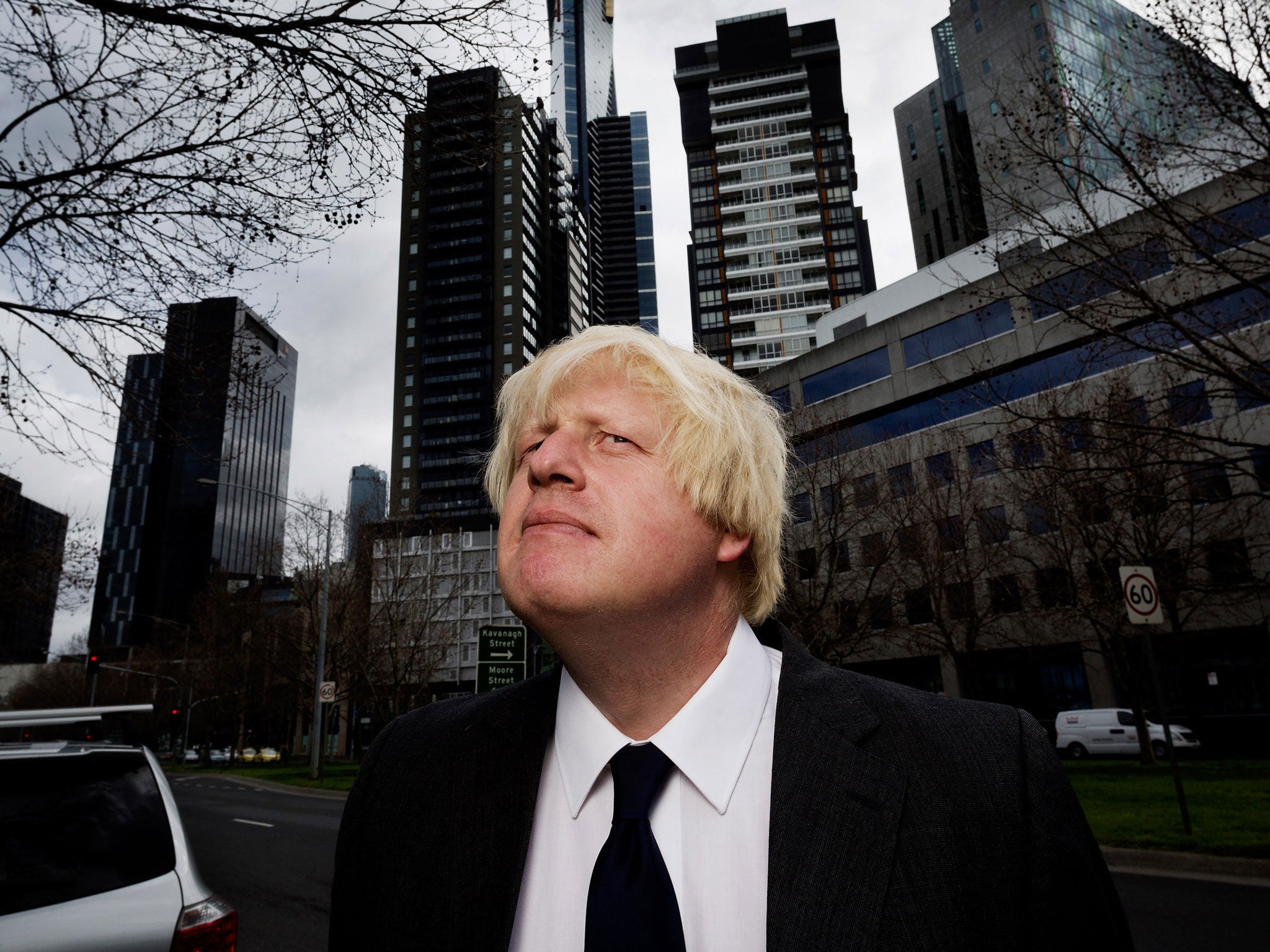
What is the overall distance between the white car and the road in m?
2.38

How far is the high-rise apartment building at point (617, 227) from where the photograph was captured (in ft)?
506

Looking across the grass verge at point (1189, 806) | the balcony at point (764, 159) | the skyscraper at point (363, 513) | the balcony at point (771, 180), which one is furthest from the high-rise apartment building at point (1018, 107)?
the skyscraper at point (363, 513)

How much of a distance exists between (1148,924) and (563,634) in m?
7.15

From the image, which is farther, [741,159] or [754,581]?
[741,159]

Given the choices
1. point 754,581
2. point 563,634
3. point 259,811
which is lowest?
point 259,811

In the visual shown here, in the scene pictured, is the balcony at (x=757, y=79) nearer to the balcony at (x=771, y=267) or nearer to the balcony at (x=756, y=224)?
the balcony at (x=756, y=224)

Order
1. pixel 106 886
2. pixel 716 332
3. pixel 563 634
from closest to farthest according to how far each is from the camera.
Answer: pixel 563 634, pixel 106 886, pixel 716 332

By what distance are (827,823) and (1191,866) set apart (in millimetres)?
9529

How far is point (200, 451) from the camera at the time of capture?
292 inches

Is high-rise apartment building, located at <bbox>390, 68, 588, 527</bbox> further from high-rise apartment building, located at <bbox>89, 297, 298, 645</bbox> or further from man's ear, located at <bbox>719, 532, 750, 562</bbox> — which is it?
man's ear, located at <bbox>719, 532, 750, 562</bbox>

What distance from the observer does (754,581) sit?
187 cm

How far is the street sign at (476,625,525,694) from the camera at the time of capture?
12.1 meters

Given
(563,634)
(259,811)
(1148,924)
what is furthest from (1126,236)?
(259,811)

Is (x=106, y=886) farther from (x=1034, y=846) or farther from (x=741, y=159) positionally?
(x=741, y=159)
